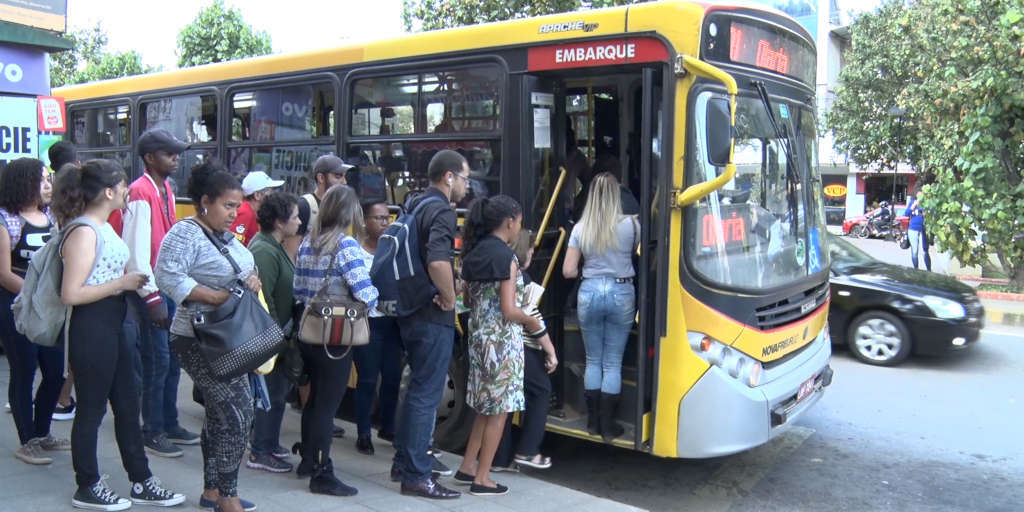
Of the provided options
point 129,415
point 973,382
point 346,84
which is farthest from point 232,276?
point 973,382

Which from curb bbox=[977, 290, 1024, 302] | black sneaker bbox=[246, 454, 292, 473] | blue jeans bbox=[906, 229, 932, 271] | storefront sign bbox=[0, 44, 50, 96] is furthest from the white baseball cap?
blue jeans bbox=[906, 229, 932, 271]

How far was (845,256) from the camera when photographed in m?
9.64

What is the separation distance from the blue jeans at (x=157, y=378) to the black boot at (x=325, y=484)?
3.89ft

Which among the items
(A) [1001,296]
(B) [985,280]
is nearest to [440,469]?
(A) [1001,296]

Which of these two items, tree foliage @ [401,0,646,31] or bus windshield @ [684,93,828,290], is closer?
bus windshield @ [684,93,828,290]

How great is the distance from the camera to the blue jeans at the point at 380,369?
5.12m

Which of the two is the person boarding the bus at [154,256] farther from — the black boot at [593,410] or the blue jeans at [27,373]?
the black boot at [593,410]

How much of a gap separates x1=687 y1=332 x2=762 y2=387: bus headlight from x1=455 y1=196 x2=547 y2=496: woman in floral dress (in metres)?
0.94

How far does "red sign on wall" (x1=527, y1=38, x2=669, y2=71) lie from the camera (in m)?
4.86

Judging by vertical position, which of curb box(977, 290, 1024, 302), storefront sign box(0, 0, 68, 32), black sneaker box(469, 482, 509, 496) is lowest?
black sneaker box(469, 482, 509, 496)

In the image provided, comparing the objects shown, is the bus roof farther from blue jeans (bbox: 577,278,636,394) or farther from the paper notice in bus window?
blue jeans (bbox: 577,278,636,394)

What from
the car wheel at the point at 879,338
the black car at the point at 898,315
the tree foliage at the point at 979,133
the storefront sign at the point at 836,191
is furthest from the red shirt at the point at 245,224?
the storefront sign at the point at 836,191

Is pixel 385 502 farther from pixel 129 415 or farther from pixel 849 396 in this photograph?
pixel 849 396

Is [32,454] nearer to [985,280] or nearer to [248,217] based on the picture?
[248,217]
